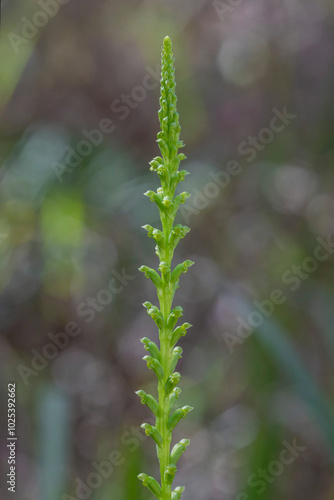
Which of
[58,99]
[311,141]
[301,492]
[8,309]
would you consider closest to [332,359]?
[301,492]

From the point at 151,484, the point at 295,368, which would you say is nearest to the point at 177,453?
the point at 151,484

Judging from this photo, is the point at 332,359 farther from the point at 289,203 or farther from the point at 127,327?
the point at 127,327

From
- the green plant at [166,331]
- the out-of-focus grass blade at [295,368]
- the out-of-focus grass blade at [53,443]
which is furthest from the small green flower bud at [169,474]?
the out-of-focus grass blade at [295,368]

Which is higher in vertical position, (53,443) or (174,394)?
(174,394)

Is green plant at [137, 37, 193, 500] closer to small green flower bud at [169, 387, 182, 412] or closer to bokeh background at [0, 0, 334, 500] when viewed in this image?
small green flower bud at [169, 387, 182, 412]

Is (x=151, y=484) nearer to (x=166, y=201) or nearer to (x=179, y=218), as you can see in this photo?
(x=166, y=201)

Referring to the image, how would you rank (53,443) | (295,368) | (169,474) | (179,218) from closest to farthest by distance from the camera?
(169,474) → (53,443) → (295,368) → (179,218)

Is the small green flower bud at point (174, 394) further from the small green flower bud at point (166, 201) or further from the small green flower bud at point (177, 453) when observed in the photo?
the small green flower bud at point (166, 201)
